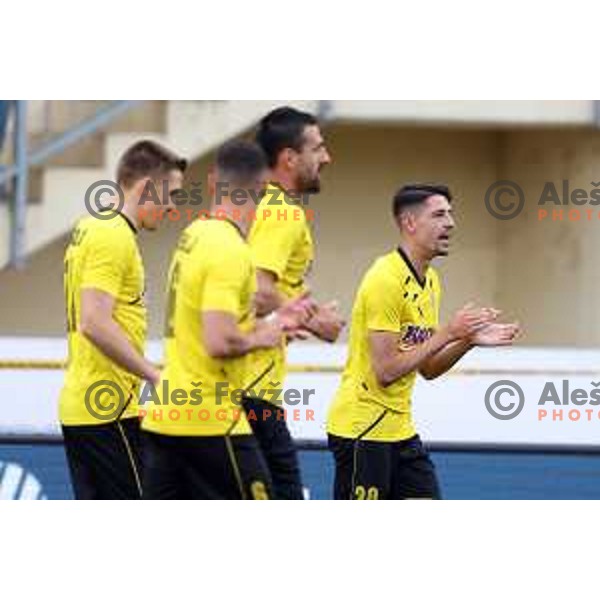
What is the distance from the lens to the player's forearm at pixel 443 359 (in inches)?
301

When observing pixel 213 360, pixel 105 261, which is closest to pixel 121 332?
pixel 105 261

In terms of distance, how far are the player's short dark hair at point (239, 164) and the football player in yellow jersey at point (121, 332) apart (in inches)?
30.6

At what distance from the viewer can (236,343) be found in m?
6.23

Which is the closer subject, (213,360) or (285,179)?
(213,360)

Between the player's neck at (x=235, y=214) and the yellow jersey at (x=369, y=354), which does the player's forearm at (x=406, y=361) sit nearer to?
the yellow jersey at (x=369, y=354)

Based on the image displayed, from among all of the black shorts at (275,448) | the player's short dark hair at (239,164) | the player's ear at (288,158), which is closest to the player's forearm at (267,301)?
the black shorts at (275,448)

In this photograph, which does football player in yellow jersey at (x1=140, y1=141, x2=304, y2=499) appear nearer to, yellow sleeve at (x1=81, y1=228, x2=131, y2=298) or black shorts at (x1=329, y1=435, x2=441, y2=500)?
yellow sleeve at (x1=81, y1=228, x2=131, y2=298)

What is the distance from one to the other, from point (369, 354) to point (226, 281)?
141 cm

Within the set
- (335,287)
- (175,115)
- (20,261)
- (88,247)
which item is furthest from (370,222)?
(88,247)

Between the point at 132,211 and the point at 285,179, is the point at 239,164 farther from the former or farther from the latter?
the point at 285,179

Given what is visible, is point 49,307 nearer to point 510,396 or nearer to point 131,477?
point 510,396

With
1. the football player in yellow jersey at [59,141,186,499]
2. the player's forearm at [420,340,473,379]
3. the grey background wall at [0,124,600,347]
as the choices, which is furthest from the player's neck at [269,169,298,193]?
the grey background wall at [0,124,600,347]

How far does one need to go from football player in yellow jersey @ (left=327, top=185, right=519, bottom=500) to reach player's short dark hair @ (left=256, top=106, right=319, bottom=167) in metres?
0.58

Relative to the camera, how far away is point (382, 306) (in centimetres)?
743
